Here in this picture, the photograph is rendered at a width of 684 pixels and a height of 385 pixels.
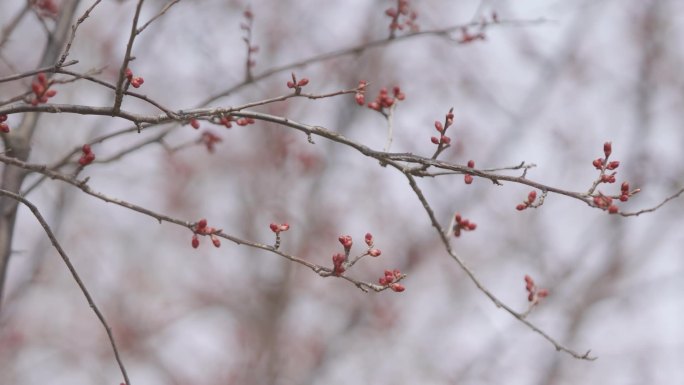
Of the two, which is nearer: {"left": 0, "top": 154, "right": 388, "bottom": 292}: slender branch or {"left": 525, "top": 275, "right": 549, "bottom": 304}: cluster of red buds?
{"left": 0, "top": 154, "right": 388, "bottom": 292}: slender branch

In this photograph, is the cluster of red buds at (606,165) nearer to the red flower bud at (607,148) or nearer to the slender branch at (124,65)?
the red flower bud at (607,148)

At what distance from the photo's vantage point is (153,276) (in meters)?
14.1

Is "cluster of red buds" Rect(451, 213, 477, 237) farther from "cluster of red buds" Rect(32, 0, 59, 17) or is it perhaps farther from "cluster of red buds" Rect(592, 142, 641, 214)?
"cluster of red buds" Rect(32, 0, 59, 17)

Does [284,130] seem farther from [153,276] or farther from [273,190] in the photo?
[153,276]

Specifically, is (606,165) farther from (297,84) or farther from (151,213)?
(151,213)

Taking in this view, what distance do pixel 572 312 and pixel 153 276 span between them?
8796 mm

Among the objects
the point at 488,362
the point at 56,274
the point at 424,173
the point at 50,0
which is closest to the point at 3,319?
the point at 50,0

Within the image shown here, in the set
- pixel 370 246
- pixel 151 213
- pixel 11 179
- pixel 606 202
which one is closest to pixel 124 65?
pixel 151 213

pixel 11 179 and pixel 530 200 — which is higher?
pixel 11 179

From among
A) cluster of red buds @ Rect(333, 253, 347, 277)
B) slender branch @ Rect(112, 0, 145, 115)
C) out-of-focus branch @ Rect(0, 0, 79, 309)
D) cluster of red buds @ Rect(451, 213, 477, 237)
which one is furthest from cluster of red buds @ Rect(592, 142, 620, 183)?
out-of-focus branch @ Rect(0, 0, 79, 309)

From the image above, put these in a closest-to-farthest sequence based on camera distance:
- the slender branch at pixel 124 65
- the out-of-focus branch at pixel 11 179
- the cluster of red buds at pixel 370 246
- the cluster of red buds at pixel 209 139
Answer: the slender branch at pixel 124 65
the cluster of red buds at pixel 370 246
the out-of-focus branch at pixel 11 179
the cluster of red buds at pixel 209 139

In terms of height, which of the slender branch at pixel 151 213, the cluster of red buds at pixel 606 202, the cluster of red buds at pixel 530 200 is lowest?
the slender branch at pixel 151 213

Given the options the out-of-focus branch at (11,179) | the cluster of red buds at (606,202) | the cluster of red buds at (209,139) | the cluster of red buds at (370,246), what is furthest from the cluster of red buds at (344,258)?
the out-of-focus branch at (11,179)

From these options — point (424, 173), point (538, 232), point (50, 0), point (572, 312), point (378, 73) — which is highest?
point (378, 73)
